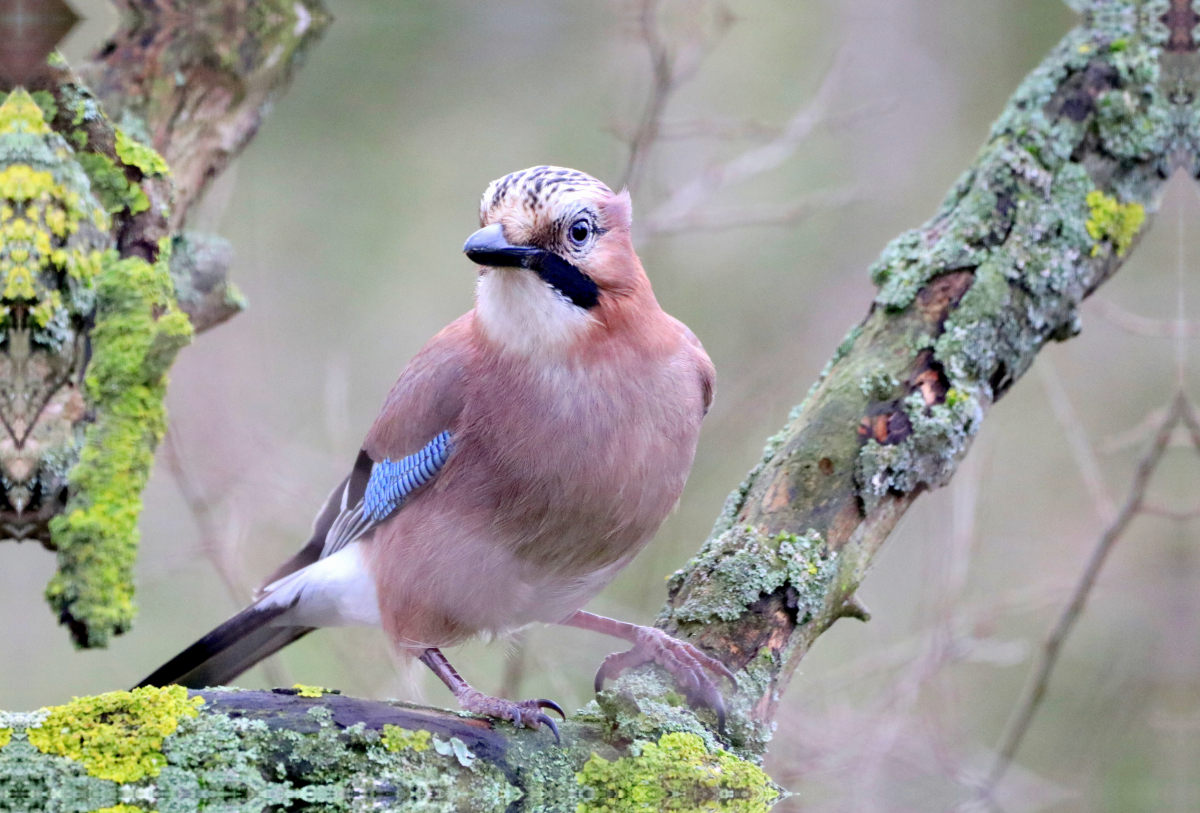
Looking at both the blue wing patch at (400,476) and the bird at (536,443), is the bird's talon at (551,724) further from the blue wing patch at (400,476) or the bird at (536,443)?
the blue wing patch at (400,476)

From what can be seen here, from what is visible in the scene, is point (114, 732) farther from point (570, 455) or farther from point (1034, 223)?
point (1034, 223)

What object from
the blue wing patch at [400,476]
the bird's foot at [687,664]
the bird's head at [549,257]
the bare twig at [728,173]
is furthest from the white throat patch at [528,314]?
the bare twig at [728,173]

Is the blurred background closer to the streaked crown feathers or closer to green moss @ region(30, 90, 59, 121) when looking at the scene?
green moss @ region(30, 90, 59, 121)

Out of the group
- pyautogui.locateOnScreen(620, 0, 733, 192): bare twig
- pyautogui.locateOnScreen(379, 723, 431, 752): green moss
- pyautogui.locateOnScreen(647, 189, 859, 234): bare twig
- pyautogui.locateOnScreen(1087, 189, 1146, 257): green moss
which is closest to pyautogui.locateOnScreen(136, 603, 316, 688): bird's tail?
pyautogui.locateOnScreen(379, 723, 431, 752): green moss

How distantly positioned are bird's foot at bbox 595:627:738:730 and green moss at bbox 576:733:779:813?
0.67 feet

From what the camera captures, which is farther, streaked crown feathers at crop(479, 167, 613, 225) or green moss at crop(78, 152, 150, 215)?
green moss at crop(78, 152, 150, 215)

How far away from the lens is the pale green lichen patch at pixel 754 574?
335 cm

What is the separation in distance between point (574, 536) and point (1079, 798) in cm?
298

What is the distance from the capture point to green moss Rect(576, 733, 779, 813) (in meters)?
2.87

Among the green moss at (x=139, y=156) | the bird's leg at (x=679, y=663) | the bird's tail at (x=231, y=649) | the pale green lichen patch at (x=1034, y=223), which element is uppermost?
the pale green lichen patch at (x=1034, y=223)

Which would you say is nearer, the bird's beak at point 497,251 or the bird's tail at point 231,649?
the bird's beak at point 497,251

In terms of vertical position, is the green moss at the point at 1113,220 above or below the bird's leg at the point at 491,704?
above

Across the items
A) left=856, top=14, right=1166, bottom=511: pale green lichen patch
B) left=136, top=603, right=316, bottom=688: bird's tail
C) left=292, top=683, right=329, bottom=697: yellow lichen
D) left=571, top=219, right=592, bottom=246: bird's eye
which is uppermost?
left=856, top=14, right=1166, bottom=511: pale green lichen patch

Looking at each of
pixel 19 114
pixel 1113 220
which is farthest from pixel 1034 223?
pixel 19 114
